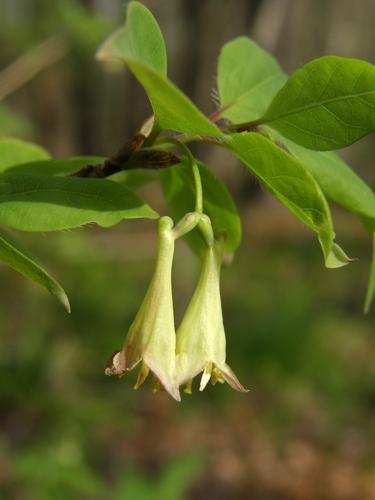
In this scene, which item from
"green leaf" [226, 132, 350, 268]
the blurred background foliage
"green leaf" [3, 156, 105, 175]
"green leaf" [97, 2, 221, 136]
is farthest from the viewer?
the blurred background foliage

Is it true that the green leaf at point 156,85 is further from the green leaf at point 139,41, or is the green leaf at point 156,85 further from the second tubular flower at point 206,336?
the second tubular flower at point 206,336

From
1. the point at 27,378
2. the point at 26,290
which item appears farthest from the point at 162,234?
the point at 26,290

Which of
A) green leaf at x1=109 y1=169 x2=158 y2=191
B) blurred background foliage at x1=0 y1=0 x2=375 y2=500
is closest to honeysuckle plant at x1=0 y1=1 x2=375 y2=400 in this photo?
green leaf at x1=109 y1=169 x2=158 y2=191

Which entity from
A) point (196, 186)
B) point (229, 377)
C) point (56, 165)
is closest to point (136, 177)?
point (56, 165)

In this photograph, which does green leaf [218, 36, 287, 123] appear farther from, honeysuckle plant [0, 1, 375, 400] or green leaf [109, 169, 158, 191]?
green leaf [109, 169, 158, 191]

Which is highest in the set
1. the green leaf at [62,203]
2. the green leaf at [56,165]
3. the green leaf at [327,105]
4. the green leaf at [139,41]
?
the green leaf at [139,41]

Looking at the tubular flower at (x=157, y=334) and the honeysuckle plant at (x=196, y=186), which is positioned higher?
the honeysuckle plant at (x=196, y=186)

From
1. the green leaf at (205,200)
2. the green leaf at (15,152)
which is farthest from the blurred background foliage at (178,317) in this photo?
the green leaf at (205,200)
